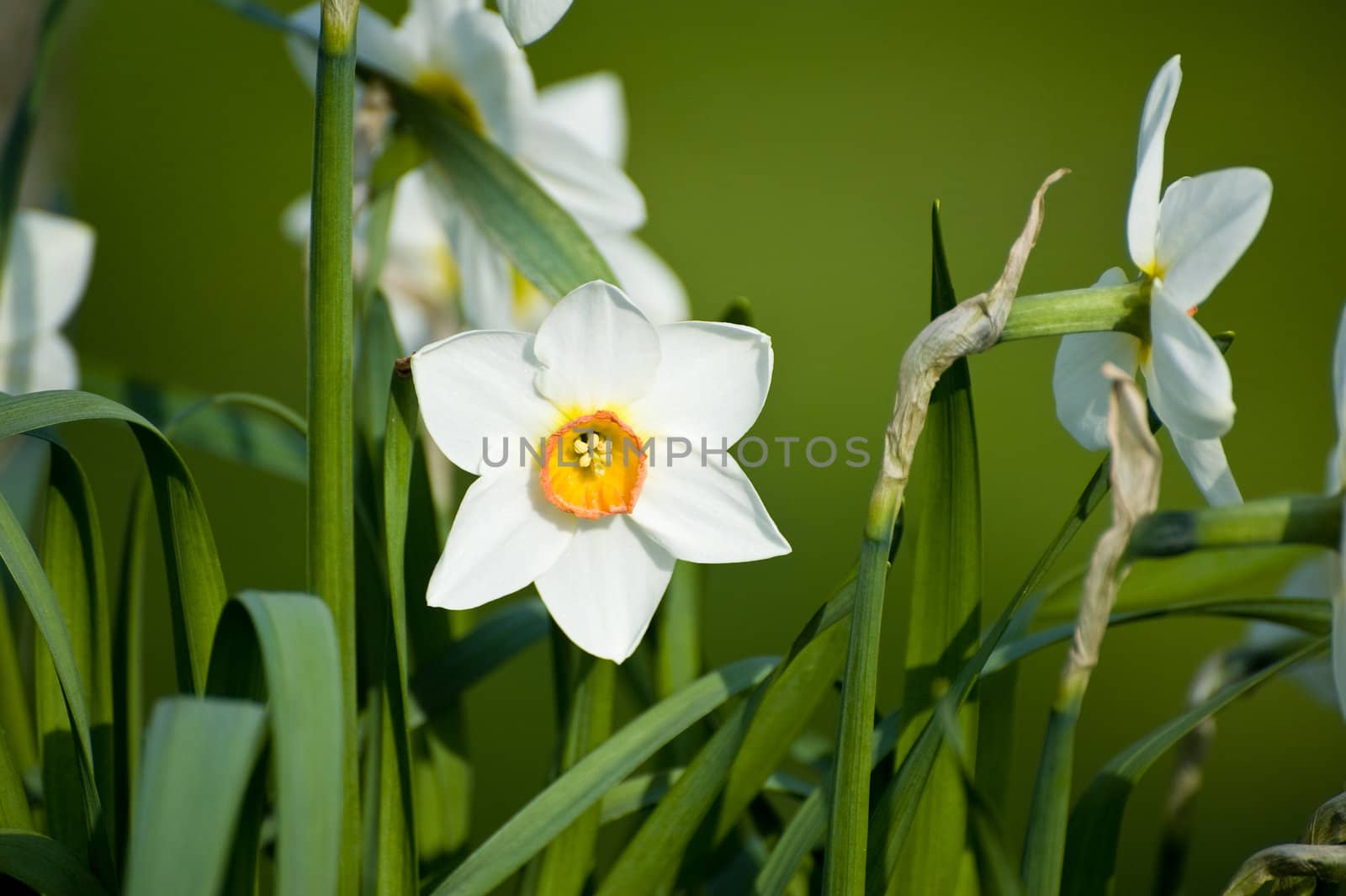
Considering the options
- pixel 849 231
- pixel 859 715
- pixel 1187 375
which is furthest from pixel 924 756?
pixel 849 231

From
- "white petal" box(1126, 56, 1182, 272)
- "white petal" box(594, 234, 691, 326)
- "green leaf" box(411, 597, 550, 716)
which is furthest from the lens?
"white petal" box(594, 234, 691, 326)

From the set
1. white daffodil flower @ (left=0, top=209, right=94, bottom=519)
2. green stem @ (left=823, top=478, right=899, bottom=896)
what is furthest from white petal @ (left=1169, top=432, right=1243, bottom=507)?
white daffodil flower @ (left=0, top=209, right=94, bottom=519)

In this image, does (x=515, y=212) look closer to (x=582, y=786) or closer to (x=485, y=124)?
(x=485, y=124)

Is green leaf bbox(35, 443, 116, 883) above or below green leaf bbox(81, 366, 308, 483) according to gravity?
below

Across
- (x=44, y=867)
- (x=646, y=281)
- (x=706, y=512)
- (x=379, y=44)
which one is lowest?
(x=44, y=867)

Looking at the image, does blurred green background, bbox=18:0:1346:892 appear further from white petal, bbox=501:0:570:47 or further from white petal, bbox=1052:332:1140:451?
white petal, bbox=501:0:570:47

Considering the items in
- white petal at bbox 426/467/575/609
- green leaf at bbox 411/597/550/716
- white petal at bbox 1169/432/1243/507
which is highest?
white petal at bbox 1169/432/1243/507
